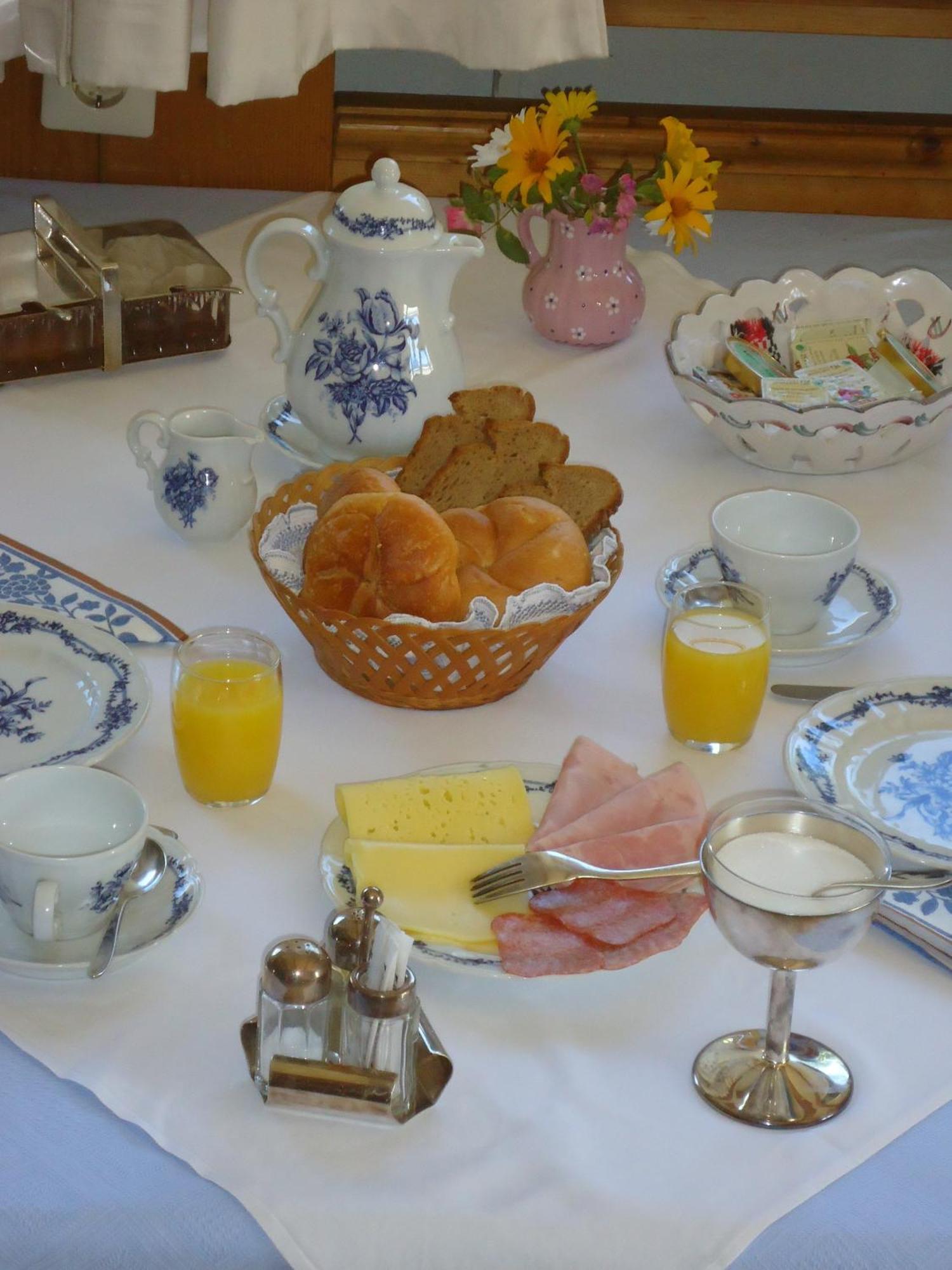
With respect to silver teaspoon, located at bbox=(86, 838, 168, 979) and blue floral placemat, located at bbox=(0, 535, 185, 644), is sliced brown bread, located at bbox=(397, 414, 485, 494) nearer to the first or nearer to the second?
blue floral placemat, located at bbox=(0, 535, 185, 644)

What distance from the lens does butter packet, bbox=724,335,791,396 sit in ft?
4.78

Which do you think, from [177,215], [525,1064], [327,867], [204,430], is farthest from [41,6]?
[525,1064]

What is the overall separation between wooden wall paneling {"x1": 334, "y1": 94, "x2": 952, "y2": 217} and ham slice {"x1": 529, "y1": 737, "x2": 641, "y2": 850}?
137 cm

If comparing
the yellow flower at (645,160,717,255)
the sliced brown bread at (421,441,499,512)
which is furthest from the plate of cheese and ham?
the yellow flower at (645,160,717,255)

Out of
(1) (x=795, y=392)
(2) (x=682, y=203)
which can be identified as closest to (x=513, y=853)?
(1) (x=795, y=392)

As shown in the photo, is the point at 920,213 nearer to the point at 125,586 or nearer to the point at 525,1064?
the point at 125,586

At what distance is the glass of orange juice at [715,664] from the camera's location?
996mm

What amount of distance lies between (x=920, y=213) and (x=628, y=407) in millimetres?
865

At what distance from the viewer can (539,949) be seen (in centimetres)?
79

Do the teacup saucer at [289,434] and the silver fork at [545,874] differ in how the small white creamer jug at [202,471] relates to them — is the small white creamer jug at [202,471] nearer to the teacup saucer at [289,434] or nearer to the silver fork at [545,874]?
the teacup saucer at [289,434]

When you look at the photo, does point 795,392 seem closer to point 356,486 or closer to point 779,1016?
point 356,486

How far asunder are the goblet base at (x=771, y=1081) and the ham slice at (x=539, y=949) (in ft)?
0.25

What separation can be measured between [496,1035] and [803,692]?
409 mm

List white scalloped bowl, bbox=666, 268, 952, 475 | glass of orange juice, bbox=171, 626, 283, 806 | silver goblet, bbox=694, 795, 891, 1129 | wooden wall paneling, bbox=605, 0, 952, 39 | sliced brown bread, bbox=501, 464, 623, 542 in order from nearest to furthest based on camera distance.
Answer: silver goblet, bbox=694, 795, 891, 1129 → glass of orange juice, bbox=171, 626, 283, 806 → sliced brown bread, bbox=501, 464, 623, 542 → white scalloped bowl, bbox=666, 268, 952, 475 → wooden wall paneling, bbox=605, 0, 952, 39
